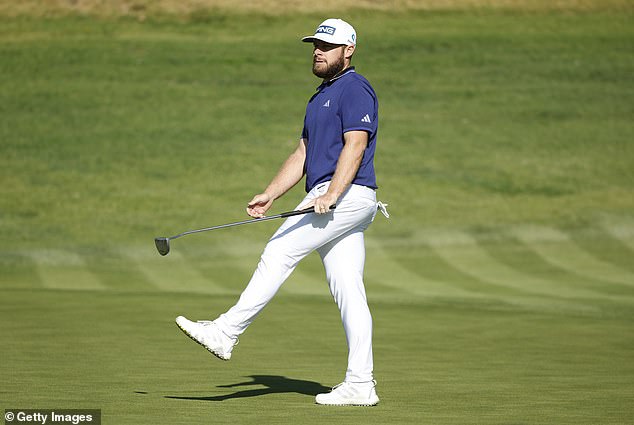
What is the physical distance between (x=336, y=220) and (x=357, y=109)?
0.61m

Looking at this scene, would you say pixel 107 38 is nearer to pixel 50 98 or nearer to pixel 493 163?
pixel 50 98

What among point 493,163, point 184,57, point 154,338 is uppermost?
point 184,57

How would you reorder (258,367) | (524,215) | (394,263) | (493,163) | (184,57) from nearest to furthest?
1. (258,367)
2. (394,263)
3. (524,215)
4. (493,163)
5. (184,57)

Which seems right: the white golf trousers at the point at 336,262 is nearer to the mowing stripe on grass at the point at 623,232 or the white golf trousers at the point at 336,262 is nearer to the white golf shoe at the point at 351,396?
the white golf shoe at the point at 351,396

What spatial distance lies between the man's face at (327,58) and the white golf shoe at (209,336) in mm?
1533

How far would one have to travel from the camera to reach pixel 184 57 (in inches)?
1098

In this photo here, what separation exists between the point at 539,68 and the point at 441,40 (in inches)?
95.6

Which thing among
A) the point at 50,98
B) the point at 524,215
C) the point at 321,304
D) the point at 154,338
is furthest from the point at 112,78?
the point at 154,338

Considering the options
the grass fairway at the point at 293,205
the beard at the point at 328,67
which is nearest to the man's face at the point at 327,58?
the beard at the point at 328,67

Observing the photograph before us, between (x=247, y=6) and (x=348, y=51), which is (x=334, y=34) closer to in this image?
(x=348, y=51)

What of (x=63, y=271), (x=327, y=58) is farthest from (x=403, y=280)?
(x=327, y=58)

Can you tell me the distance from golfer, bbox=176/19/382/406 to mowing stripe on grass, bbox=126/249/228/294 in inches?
314

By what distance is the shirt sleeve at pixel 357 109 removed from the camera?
682 cm

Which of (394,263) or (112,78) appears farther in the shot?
(112,78)
